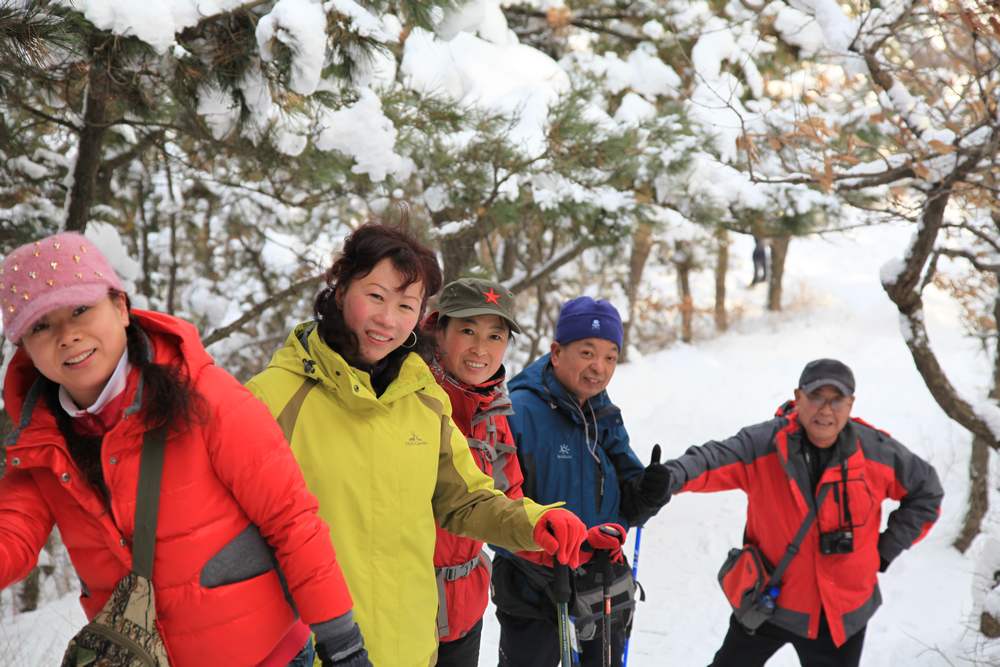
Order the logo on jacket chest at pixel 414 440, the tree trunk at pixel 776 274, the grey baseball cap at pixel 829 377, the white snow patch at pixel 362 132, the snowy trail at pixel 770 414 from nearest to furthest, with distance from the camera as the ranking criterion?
the logo on jacket chest at pixel 414 440
the grey baseball cap at pixel 829 377
the white snow patch at pixel 362 132
the snowy trail at pixel 770 414
the tree trunk at pixel 776 274

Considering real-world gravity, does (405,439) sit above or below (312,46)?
below

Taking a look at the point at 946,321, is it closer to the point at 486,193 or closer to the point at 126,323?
the point at 486,193

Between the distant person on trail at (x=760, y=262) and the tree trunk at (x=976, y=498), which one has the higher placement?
the distant person on trail at (x=760, y=262)

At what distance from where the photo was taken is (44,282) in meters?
1.57

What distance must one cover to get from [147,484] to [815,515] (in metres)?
2.73

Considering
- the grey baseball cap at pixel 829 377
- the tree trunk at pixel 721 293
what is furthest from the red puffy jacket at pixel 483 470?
the tree trunk at pixel 721 293

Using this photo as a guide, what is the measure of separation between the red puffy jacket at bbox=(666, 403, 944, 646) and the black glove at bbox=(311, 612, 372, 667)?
180 centimetres

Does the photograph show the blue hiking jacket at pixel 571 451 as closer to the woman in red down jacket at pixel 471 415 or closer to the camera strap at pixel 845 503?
the woman in red down jacket at pixel 471 415

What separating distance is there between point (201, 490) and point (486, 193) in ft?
14.7

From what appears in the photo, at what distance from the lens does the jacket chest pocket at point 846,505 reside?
3.21 meters

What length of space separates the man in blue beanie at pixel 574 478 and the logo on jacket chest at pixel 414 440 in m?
0.90

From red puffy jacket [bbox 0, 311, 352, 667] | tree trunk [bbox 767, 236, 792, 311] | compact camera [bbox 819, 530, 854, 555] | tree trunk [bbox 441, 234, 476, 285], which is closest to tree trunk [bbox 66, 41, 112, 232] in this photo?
red puffy jacket [bbox 0, 311, 352, 667]

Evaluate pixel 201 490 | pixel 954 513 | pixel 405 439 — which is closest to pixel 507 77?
pixel 405 439

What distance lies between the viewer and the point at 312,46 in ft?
8.97
